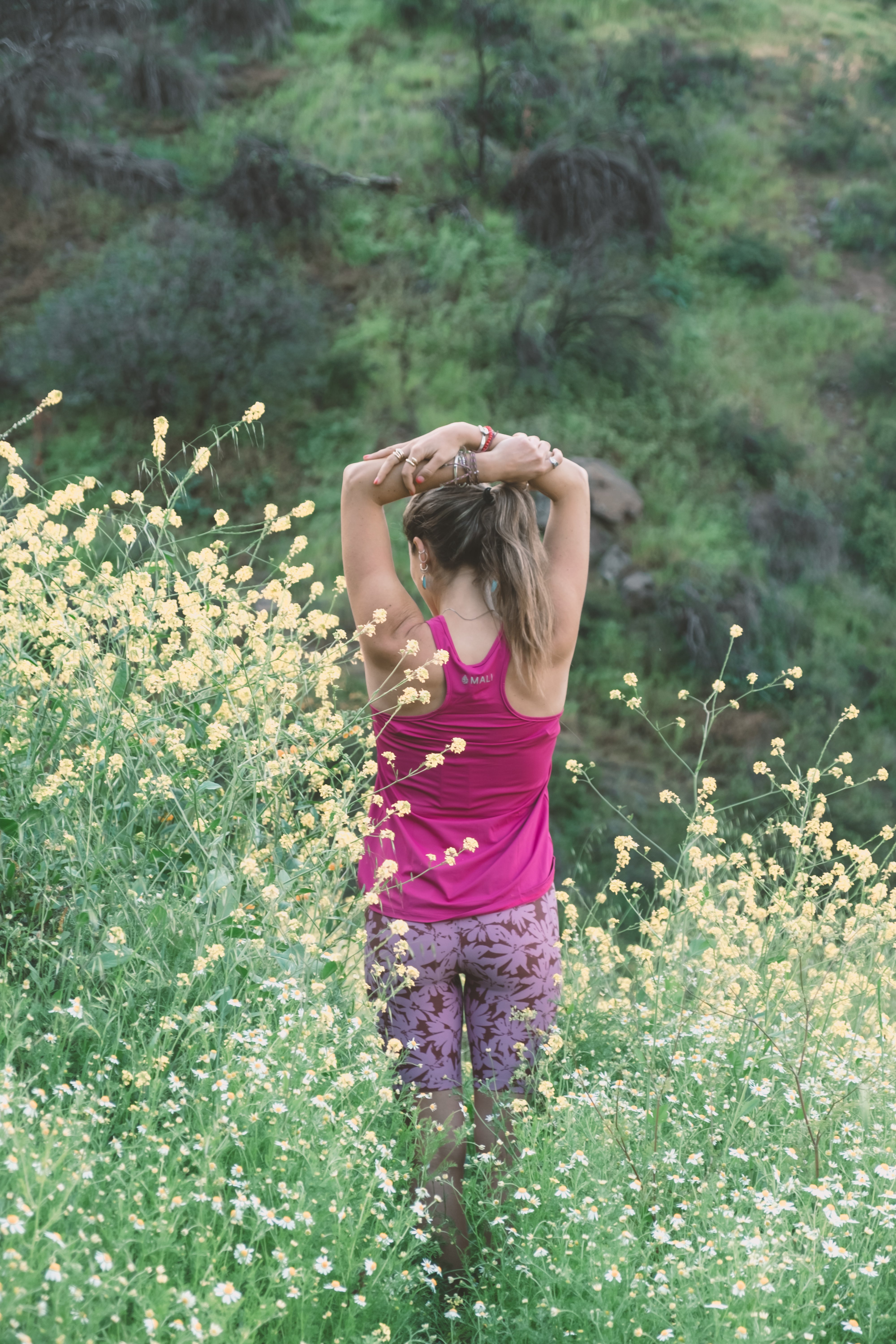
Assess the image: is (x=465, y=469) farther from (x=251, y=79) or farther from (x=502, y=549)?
(x=251, y=79)

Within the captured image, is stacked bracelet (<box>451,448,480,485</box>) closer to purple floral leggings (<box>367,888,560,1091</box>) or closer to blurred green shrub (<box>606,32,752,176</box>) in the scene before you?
purple floral leggings (<box>367,888,560,1091</box>)

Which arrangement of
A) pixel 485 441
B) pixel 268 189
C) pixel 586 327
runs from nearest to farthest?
pixel 485 441
pixel 586 327
pixel 268 189

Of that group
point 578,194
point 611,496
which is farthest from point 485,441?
point 578,194

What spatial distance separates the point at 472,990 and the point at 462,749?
549 mm

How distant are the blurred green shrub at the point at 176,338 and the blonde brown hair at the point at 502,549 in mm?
15002

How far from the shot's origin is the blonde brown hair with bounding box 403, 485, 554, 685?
2.35 m

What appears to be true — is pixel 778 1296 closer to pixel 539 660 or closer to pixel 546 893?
pixel 546 893

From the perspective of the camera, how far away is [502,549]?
2387mm

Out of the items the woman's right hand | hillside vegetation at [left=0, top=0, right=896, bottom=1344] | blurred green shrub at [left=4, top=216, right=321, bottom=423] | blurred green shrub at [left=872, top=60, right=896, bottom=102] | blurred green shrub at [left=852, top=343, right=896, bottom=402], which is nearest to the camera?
hillside vegetation at [left=0, top=0, right=896, bottom=1344]

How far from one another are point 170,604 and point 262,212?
759 inches

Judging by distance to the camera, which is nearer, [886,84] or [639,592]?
[639,592]

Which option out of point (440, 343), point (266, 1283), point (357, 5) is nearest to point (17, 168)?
point (440, 343)

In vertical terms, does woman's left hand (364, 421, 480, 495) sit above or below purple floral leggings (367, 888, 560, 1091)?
above

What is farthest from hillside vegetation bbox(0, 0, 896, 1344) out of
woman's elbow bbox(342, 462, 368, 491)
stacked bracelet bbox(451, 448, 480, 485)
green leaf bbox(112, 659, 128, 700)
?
stacked bracelet bbox(451, 448, 480, 485)
